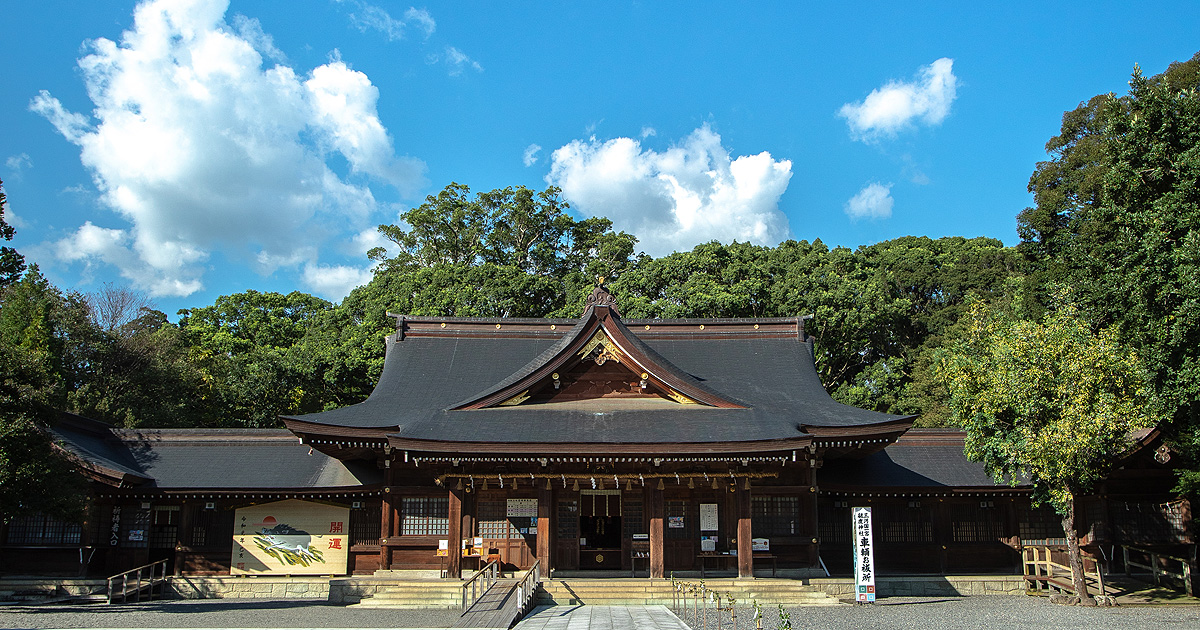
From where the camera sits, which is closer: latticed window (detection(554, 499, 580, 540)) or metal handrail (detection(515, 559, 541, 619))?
metal handrail (detection(515, 559, 541, 619))

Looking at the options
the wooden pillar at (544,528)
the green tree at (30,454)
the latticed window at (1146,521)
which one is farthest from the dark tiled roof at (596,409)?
the latticed window at (1146,521)

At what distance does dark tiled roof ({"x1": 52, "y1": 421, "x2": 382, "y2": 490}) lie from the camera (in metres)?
20.2

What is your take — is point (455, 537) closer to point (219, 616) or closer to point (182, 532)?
point (219, 616)

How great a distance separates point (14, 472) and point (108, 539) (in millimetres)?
6138

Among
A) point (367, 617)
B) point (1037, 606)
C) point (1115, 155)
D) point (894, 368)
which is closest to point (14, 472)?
point (367, 617)

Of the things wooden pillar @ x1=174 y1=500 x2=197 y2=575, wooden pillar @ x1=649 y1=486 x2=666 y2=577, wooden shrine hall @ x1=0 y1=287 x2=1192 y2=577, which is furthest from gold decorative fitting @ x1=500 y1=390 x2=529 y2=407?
wooden pillar @ x1=174 y1=500 x2=197 y2=575

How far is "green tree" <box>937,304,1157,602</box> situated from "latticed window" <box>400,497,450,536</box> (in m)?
12.4

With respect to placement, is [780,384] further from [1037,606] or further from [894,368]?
[894,368]

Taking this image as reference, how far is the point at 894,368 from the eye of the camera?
37156 millimetres

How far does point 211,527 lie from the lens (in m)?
20.4

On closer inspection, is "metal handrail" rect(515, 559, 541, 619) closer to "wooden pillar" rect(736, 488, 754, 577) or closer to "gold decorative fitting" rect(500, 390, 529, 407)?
"gold decorative fitting" rect(500, 390, 529, 407)

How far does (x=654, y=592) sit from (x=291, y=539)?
31.6ft

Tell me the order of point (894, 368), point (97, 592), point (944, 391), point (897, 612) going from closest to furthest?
point (897, 612) < point (97, 592) < point (944, 391) < point (894, 368)

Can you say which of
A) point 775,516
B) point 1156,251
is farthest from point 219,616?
point 1156,251
